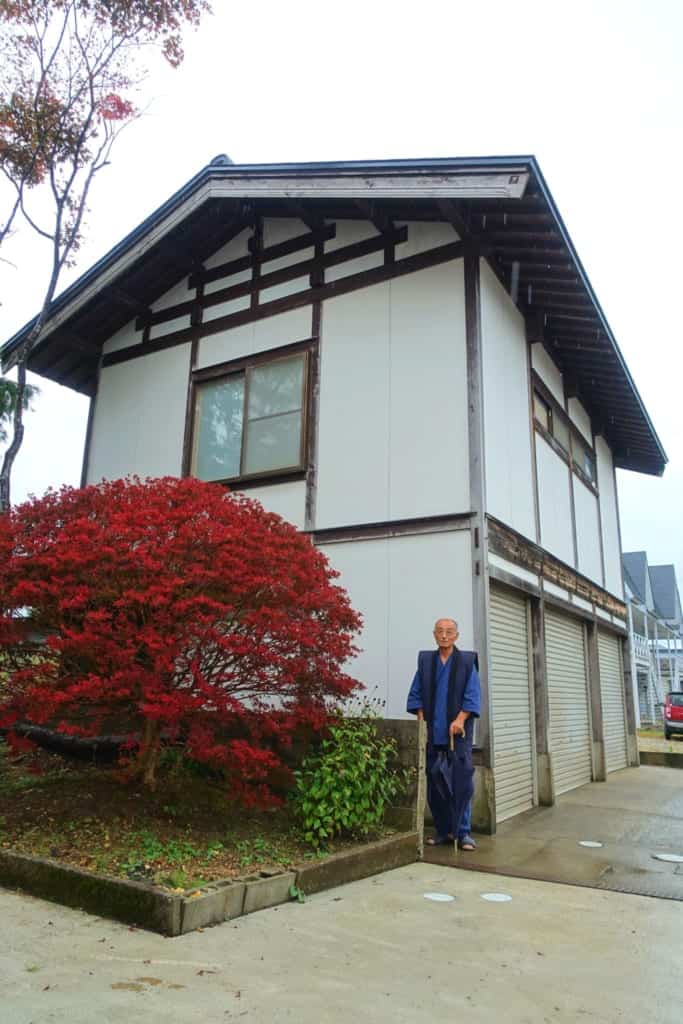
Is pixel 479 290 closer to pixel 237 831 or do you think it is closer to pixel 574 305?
pixel 574 305

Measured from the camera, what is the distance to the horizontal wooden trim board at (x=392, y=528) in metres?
6.66

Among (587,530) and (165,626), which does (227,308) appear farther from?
(587,530)

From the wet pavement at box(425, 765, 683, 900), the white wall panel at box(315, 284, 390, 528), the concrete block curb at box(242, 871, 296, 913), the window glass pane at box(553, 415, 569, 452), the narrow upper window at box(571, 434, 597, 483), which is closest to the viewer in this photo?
the concrete block curb at box(242, 871, 296, 913)

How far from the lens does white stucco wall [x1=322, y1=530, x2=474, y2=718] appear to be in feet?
21.3

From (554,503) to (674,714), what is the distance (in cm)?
1723

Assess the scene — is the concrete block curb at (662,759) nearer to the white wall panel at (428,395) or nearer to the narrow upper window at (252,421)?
the white wall panel at (428,395)

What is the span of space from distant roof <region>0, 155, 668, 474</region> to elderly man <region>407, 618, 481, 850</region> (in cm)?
399

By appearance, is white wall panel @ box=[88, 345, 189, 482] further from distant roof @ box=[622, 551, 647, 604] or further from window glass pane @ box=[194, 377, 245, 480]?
distant roof @ box=[622, 551, 647, 604]

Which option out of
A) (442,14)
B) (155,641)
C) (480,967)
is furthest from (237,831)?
(442,14)

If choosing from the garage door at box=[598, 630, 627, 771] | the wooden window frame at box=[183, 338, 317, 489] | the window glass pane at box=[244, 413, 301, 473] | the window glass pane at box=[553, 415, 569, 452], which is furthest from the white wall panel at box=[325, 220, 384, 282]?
the garage door at box=[598, 630, 627, 771]

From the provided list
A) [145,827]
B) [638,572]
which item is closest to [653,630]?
[638,572]

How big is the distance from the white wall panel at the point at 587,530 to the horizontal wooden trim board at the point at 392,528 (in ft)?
13.9

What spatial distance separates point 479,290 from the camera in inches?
284

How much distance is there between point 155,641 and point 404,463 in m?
3.54
